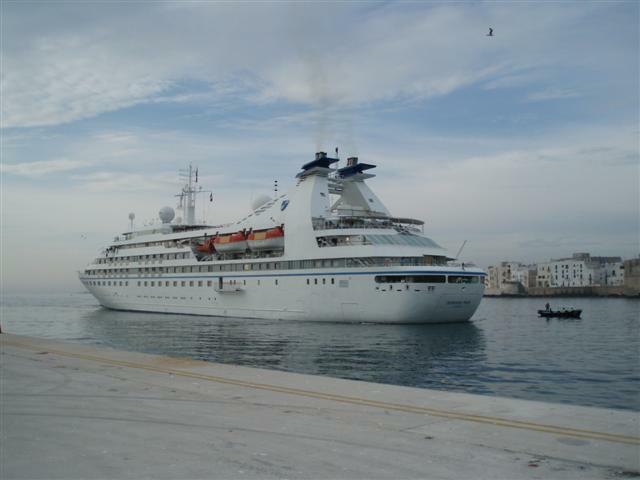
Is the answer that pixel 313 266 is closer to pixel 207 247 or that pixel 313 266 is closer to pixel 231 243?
pixel 231 243

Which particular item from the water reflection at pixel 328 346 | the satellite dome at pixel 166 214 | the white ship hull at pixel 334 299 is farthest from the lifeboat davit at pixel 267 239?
the satellite dome at pixel 166 214

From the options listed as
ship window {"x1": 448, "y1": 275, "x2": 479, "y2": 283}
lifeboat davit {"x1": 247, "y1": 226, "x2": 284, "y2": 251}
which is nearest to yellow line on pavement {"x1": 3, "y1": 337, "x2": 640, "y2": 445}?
ship window {"x1": 448, "y1": 275, "x2": 479, "y2": 283}

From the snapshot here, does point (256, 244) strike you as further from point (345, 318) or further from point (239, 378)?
point (239, 378)

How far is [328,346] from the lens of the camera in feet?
94.5

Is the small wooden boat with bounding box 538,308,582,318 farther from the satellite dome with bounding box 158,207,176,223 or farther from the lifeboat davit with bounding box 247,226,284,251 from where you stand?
the satellite dome with bounding box 158,207,176,223

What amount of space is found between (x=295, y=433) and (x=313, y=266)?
3494cm

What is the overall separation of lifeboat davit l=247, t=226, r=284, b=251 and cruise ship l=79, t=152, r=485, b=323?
0.09 metres

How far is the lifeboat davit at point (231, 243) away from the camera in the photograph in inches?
2013

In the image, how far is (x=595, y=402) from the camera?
16.2 meters

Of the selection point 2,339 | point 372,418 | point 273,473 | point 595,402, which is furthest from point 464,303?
point 273,473

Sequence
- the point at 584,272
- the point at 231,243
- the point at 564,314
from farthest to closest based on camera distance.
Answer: the point at 584,272, the point at 564,314, the point at 231,243

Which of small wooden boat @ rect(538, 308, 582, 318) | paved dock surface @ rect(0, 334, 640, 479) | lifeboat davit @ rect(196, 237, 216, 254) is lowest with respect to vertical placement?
small wooden boat @ rect(538, 308, 582, 318)

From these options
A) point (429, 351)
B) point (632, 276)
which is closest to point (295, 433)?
point (429, 351)

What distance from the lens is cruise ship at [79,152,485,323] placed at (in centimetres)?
3903
